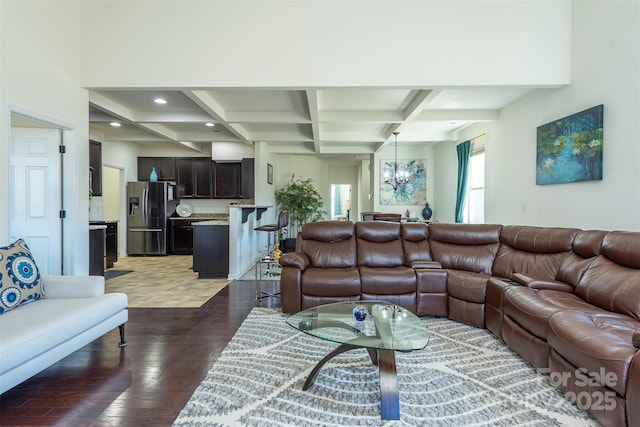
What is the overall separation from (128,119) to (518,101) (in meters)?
6.01

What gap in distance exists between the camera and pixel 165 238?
24.2 ft

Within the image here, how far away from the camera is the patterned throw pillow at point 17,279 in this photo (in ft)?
7.32

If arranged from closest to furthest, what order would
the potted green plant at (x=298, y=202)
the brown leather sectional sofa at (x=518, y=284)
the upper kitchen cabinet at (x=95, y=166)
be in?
the brown leather sectional sofa at (x=518, y=284) < the upper kitchen cabinet at (x=95, y=166) < the potted green plant at (x=298, y=202)

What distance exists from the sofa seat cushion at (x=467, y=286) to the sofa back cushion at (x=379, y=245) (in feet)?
2.22

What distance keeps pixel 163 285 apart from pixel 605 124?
5744 millimetres

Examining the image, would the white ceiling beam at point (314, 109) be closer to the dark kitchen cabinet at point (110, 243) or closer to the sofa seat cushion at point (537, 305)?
the sofa seat cushion at point (537, 305)

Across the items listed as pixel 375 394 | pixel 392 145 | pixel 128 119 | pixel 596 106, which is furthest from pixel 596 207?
pixel 128 119

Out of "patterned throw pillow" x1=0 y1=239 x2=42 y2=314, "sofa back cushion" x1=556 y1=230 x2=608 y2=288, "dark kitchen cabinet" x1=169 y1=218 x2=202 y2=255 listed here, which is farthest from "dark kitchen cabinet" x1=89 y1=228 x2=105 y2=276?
"sofa back cushion" x1=556 y1=230 x2=608 y2=288

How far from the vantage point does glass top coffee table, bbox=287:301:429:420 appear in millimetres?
1744

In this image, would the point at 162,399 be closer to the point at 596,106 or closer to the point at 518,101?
the point at 596,106

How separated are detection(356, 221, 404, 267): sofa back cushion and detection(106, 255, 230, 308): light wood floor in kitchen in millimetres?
2096

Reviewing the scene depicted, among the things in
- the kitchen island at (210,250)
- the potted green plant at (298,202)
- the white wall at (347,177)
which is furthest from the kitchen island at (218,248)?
the white wall at (347,177)

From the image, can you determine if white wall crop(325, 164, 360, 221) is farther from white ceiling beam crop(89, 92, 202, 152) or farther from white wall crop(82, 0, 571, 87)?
white wall crop(82, 0, 571, 87)

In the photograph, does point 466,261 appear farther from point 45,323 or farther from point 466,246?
point 45,323
